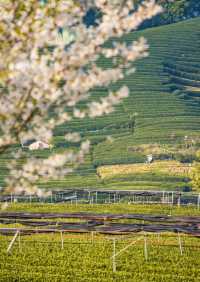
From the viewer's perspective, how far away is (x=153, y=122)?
461 feet

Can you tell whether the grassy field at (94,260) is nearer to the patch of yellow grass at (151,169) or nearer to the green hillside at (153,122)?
the green hillside at (153,122)

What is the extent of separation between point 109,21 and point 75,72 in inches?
36.0

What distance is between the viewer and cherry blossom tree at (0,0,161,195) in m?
12.4

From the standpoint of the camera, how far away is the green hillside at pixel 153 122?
378 feet

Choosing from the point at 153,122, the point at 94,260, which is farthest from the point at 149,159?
the point at 94,260

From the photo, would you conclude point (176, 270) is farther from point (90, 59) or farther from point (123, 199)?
point (123, 199)

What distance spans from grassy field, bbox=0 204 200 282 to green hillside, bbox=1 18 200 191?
154 feet

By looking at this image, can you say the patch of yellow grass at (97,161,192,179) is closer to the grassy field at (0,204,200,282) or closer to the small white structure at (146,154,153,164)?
the small white structure at (146,154,153,164)

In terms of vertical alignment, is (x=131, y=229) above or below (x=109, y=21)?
below

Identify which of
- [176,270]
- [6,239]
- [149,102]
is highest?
[176,270]

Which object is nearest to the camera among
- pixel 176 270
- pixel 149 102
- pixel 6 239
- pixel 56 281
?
pixel 56 281

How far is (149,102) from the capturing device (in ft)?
493

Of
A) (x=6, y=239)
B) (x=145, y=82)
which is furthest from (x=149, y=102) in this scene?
(x=6, y=239)

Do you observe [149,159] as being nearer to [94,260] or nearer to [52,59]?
[94,260]
